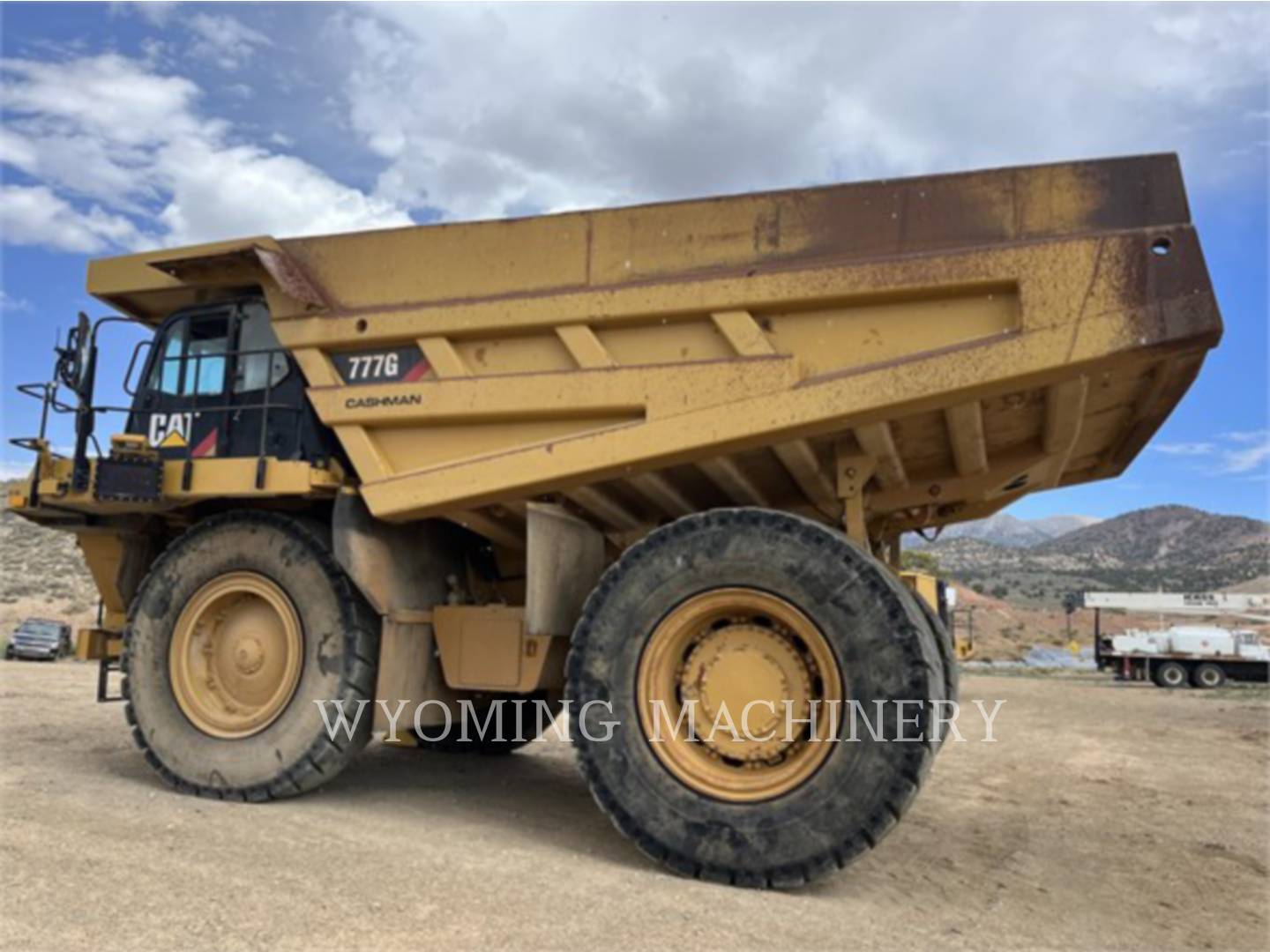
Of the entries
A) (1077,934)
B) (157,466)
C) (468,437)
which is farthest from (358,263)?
(1077,934)

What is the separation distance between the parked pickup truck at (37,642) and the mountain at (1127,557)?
37356 mm

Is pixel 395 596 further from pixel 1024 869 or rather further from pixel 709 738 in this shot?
pixel 1024 869

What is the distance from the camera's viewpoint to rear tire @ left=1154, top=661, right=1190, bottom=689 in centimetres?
2411

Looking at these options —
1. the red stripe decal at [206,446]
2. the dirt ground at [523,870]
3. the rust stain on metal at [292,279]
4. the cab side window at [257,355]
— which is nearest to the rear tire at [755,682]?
the dirt ground at [523,870]

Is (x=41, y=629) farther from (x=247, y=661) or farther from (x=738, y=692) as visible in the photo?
(x=738, y=692)

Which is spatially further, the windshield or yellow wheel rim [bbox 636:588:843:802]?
the windshield

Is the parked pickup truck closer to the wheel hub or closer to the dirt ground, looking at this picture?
the dirt ground

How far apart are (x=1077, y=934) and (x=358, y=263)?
189 inches

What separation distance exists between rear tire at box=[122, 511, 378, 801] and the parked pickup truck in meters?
17.5

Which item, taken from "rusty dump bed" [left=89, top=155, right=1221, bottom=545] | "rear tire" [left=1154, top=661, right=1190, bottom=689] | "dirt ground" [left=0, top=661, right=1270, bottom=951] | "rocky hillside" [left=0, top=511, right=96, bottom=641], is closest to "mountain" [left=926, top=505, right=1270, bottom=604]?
"rear tire" [left=1154, top=661, right=1190, bottom=689]

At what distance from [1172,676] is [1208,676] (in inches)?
32.3

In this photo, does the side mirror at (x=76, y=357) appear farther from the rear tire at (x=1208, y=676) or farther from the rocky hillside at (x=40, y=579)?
the rear tire at (x=1208, y=676)

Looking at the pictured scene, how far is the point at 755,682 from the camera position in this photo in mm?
4473

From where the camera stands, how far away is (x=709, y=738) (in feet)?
14.8
